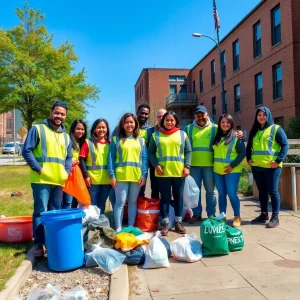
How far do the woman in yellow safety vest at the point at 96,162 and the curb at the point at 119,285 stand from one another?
170 centimetres

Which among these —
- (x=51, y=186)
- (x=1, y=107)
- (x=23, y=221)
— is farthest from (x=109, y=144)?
(x=1, y=107)

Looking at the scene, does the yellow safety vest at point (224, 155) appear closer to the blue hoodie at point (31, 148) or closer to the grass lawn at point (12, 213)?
the blue hoodie at point (31, 148)

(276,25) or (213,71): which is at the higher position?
(213,71)

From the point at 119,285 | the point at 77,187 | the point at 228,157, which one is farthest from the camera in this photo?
the point at 228,157

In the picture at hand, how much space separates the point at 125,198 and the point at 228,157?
1.94 m

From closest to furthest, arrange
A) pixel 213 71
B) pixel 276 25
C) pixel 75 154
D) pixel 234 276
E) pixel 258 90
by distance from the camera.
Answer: pixel 234 276, pixel 75 154, pixel 276 25, pixel 258 90, pixel 213 71

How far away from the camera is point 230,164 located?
618 centimetres

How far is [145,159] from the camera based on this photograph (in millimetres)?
5883

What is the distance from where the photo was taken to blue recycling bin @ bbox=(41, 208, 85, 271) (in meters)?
4.41

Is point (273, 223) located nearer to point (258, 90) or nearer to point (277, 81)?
point (277, 81)

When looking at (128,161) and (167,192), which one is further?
(167,192)

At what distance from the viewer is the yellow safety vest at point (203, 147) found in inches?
253

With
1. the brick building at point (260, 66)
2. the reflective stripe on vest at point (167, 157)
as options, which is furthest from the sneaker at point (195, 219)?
the brick building at point (260, 66)

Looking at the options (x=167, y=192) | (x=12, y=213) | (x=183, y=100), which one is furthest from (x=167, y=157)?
(x=183, y=100)
